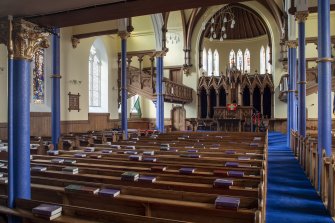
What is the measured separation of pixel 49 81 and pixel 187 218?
555 inches

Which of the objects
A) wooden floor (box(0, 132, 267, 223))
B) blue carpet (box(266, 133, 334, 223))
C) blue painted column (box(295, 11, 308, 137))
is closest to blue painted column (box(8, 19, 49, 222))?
wooden floor (box(0, 132, 267, 223))

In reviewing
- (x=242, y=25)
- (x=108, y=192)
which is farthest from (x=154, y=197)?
(x=242, y=25)

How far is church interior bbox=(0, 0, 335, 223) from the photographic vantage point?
3.48 metres

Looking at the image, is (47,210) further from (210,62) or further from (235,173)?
(210,62)

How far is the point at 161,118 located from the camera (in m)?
18.0

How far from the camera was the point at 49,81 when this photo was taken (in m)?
15.5

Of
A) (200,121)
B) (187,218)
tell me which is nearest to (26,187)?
(187,218)

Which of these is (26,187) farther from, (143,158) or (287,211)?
(287,211)

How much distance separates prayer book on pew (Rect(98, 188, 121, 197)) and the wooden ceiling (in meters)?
23.7

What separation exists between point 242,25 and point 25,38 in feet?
86.5

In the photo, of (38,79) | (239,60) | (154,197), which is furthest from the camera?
(239,60)

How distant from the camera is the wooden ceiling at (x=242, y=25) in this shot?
85.9 feet

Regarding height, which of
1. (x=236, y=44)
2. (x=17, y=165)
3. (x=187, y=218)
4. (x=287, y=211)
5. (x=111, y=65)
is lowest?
(x=287, y=211)

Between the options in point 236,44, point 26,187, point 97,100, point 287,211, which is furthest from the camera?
point 236,44
